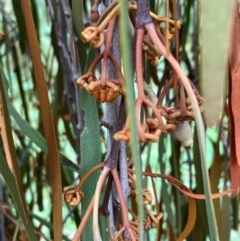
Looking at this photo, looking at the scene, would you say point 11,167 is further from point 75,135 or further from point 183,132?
point 75,135

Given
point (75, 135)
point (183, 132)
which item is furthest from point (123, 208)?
point (75, 135)

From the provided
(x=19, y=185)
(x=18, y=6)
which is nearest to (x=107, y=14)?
(x=19, y=185)

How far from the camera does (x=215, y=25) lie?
24cm

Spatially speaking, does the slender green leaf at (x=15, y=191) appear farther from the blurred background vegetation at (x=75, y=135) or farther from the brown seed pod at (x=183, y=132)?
the brown seed pod at (x=183, y=132)

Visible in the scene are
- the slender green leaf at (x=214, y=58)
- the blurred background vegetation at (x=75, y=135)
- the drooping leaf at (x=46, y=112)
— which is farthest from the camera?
the blurred background vegetation at (x=75, y=135)

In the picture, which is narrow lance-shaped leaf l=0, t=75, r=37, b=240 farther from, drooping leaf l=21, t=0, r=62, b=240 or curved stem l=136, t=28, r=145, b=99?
curved stem l=136, t=28, r=145, b=99

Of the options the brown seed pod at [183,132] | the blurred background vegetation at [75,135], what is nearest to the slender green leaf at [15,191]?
the blurred background vegetation at [75,135]

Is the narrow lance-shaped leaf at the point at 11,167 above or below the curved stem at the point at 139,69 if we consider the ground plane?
below

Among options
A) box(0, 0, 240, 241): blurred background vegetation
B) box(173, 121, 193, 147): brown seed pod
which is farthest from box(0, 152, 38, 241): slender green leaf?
box(173, 121, 193, 147): brown seed pod

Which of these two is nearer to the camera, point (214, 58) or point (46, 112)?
point (214, 58)

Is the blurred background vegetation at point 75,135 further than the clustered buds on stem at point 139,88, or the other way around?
the blurred background vegetation at point 75,135

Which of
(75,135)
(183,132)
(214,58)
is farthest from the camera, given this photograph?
(75,135)

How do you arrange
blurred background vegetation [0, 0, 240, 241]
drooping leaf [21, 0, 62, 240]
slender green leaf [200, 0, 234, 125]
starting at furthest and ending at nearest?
blurred background vegetation [0, 0, 240, 241] → drooping leaf [21, 0, 62, 240] → slender green leaf [200, 0, 234, 125]

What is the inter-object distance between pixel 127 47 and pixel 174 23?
0.45ft
